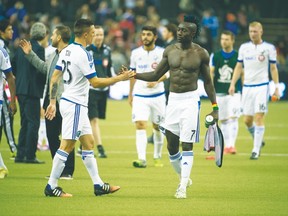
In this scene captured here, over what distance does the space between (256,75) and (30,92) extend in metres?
5.04

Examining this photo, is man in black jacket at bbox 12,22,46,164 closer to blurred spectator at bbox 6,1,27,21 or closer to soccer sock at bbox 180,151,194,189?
soccer sock at bbox 180,151,194,189

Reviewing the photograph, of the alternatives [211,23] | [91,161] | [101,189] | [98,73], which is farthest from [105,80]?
[211,23]

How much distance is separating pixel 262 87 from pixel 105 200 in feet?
23.6

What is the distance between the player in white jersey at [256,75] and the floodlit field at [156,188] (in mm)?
817

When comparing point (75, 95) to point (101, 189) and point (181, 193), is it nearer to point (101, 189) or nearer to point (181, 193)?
point (101, 189)

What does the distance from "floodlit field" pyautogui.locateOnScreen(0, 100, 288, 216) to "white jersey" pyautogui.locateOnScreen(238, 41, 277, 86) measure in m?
1.71

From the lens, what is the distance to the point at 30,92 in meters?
17.0

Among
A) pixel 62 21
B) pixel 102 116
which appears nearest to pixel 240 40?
pixel 62 21

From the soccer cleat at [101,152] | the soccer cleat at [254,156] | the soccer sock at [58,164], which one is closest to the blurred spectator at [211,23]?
the soccer cleat at [254,156]

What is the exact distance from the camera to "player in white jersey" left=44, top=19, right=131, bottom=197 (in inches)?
499

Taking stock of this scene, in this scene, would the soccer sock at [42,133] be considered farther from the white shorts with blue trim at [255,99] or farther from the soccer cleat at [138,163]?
the white shorts with blue trim at [255,99]

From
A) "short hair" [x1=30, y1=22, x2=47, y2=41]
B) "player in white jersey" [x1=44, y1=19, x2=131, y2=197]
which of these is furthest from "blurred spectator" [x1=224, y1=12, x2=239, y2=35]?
→ "player in white jersey" [x1=44, y1=19, x2=131, y2=197]

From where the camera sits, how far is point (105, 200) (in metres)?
12.7

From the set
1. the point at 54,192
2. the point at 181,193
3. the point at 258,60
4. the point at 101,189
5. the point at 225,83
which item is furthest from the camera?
the point at 225,83
